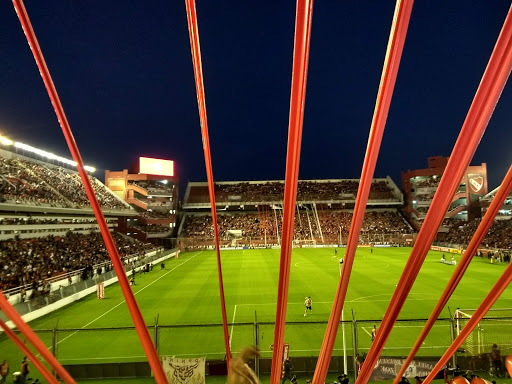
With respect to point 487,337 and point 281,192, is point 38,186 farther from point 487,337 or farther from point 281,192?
point 281,192

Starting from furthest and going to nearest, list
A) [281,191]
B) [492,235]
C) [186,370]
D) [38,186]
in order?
[281,191] → [492,235] → [38,186] → [186,370]

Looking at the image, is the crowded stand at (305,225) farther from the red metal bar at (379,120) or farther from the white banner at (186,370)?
the red metal bar at (379,120)

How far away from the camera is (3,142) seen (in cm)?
3684

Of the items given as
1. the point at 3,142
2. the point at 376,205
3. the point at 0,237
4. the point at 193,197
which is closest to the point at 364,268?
the point at 0,237

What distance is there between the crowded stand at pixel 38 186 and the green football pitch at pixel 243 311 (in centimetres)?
995

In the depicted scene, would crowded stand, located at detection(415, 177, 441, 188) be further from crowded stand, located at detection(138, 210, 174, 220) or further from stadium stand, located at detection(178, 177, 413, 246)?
crowded stand, located at detection(138, 210, 174, 220)

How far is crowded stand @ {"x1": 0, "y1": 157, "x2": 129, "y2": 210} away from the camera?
91.4 feet

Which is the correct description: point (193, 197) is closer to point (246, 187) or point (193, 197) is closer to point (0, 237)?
point (246, 187)

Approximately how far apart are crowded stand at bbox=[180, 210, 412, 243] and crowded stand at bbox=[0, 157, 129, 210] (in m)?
25.1

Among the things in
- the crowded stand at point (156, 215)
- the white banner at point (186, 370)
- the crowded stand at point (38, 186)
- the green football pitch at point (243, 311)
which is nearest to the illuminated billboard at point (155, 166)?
the crowded stand at point (156, 215)

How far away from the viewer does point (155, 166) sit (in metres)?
71.6

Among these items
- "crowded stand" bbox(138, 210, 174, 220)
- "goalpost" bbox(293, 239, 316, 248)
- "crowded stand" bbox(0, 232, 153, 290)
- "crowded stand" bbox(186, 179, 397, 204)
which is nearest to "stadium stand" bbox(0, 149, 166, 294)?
"crowded stand" bbox(0, 232, 153, 290)

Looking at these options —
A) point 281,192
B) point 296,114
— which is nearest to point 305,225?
point 281,192

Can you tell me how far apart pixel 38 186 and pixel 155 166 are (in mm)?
38037
